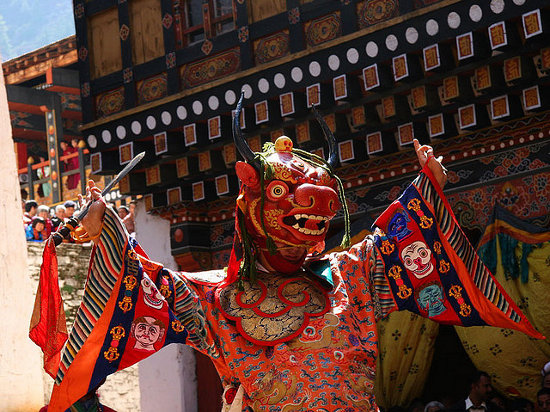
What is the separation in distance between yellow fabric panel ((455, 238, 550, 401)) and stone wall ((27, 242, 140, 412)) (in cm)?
428

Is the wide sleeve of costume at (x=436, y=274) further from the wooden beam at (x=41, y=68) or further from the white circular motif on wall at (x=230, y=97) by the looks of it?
the wooden beam at (x=41, y=68)

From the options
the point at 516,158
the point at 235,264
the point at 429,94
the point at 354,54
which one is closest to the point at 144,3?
the point at 354,54

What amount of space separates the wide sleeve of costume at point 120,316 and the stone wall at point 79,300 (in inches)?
211

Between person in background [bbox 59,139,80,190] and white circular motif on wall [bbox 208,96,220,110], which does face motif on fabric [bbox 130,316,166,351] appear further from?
person in background [bbox 59,139,80,190]

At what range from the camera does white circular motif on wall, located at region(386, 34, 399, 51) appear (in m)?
7.20

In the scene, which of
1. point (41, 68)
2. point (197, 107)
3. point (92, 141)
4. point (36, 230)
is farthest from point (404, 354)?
point (41, 68)

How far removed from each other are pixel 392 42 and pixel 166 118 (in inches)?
95.6

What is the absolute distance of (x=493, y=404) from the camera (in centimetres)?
694

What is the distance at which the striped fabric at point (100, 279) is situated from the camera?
4.34 meters

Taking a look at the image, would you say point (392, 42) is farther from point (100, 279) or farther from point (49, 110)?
point (49, 110)

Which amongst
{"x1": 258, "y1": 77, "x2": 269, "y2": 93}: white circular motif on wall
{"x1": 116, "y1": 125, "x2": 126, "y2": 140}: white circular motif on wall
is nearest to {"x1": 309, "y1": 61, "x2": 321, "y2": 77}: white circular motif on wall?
{"x1": 258, "y1": 77, "x2": 269, "y2": 93}: white circular motif on wall

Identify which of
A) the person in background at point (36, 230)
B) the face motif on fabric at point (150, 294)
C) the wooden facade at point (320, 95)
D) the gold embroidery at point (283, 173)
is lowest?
the face motif on fabric at point (150, 294)

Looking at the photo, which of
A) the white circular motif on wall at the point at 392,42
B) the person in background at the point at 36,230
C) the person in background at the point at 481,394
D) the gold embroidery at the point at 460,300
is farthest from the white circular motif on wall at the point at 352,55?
the person in background at the point at 36,230

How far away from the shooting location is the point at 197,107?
28.0 ft
